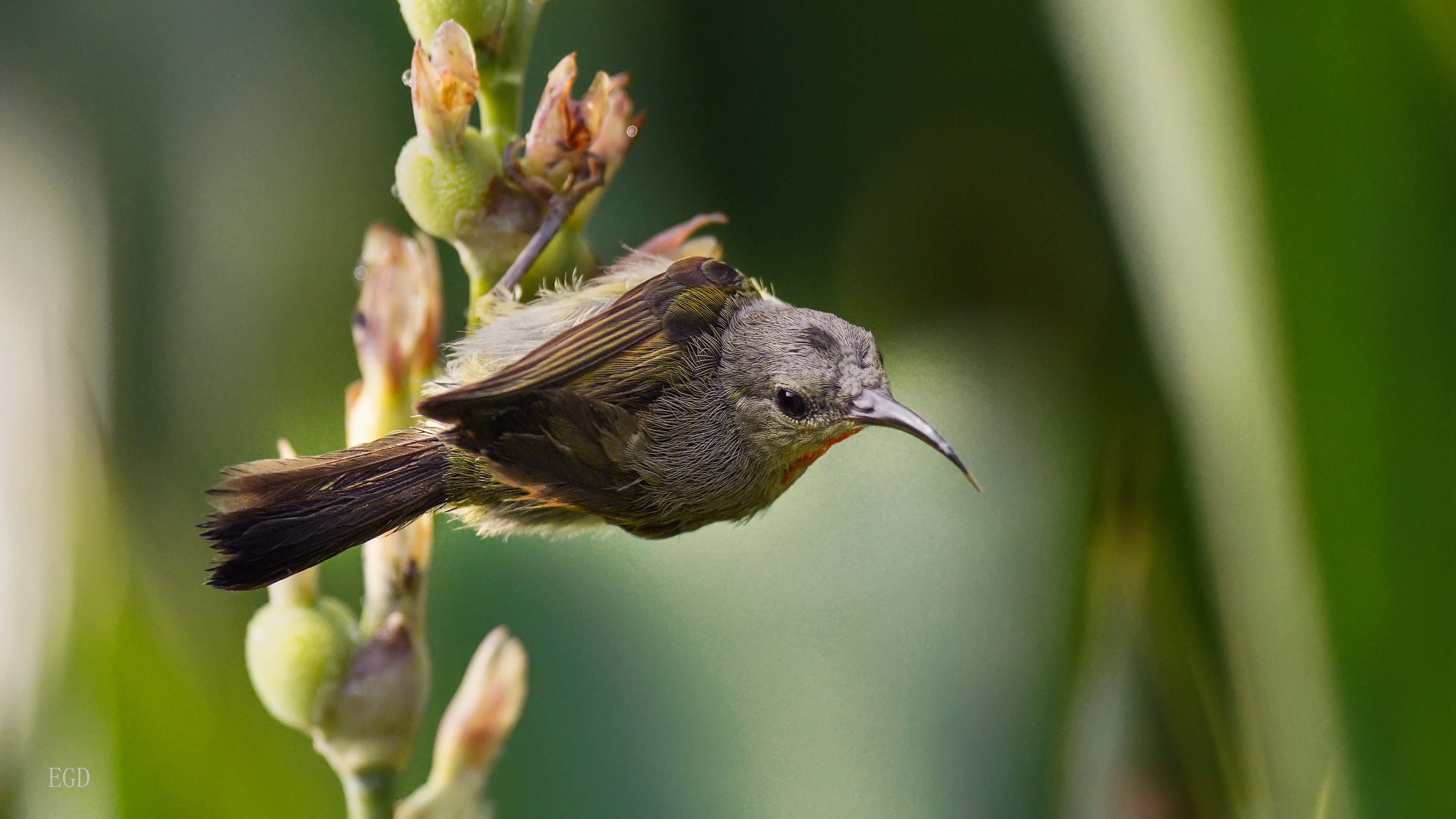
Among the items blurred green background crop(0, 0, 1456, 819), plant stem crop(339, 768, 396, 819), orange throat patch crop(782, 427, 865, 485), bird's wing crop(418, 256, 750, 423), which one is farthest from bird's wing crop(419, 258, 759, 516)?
blurred green background crop(0, 0, 1456, 819)

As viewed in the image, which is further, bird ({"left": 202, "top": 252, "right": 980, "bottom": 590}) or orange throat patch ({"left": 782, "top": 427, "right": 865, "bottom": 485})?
orange throat patch ({"left": 782, "top": 427, "right": 865, "bottom": 485})

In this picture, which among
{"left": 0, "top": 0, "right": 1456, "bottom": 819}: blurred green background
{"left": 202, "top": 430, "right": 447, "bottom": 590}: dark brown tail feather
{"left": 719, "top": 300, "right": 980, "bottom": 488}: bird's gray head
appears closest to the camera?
{"left": 202, "top": 430, "right": 447, "bottom": 590}: dark brown tail feather

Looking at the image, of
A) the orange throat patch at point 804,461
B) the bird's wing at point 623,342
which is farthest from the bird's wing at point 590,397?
the orange throat patch at point 804,461

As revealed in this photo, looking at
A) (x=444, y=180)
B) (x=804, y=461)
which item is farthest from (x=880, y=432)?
(x=444, y=180)

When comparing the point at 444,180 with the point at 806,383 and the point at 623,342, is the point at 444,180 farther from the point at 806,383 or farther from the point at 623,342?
the point at 806,383

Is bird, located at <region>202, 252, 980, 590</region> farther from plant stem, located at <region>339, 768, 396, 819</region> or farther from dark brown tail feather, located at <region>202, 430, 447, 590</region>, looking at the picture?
plant stem, located at <region>339, 768, 396, 819</region>

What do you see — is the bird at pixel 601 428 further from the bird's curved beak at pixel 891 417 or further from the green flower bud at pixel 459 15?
the green flower bud at pixel 459 15
